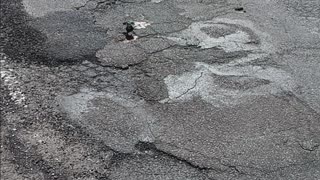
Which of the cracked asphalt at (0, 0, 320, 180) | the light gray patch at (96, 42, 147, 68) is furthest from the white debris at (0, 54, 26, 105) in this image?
the light gray patch at (96, 42, 147, 68)

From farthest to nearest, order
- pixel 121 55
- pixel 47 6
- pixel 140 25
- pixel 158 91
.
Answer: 1. pixel 47 6
2. pixel 140 25
3. pixel 121 55
4. pixel 158 91

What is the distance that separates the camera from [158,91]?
4676 millimetres

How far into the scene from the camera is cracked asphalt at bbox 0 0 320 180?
3793 millimetres

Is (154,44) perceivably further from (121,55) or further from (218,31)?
(218,31)

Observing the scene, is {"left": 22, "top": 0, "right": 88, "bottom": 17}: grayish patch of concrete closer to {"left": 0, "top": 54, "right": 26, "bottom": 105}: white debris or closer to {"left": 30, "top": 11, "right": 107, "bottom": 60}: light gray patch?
{"left": 30, "top": 11, "right": 107, "bottom": 60}: light gray patch

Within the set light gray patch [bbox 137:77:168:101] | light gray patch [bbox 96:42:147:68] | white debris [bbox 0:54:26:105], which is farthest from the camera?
light gray patch [bbox 96:42:147:68]

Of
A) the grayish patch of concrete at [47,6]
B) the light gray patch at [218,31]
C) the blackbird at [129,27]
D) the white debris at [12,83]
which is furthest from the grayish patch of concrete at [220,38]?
the white debris at [12,83]

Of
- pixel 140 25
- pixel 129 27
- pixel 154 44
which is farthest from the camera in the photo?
pixel 140 25

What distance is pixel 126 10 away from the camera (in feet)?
20.5

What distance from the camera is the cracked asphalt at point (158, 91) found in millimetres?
3793

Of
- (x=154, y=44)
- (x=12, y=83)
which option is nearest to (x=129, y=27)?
(x=154, y=44)

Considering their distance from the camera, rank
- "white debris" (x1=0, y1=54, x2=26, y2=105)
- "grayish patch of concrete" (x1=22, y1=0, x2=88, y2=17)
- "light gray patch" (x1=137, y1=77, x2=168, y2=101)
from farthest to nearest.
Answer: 1. "grayish patch of concrete" (x1=22, y1=0, x2=88, y2=17)
2. "light gray patch" (x1=137, y1=77, x2=168, y2=101)
3. "white debris" (x1=0, y1=54, x2=26, y2=105)

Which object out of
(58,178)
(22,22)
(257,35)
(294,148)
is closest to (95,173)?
(58,178)

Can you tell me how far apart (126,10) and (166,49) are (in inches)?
47.2
